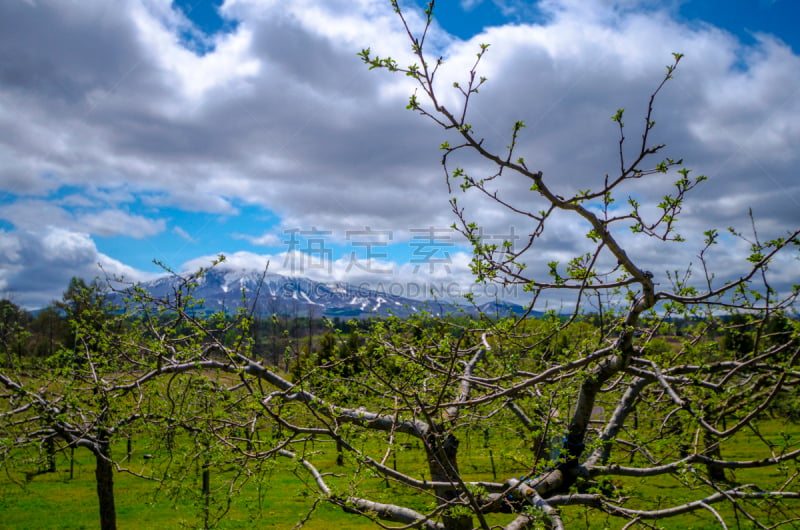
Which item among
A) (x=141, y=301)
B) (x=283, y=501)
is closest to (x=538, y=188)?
(x=141, y=301)

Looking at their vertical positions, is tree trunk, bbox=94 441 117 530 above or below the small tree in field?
below

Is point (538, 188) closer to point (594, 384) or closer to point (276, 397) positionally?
point (594, 384)

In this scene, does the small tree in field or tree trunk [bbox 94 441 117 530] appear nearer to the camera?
the small tree in field

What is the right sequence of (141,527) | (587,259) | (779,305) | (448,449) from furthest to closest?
1. (141,527)
2. (448,449)
3. (587,259)
4. (779,305)

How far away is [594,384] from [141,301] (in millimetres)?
4987

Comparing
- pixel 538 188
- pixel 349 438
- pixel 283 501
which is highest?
pixel 538 188

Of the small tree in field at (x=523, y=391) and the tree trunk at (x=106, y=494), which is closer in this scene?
the small tree in field at (x=523, y=391)

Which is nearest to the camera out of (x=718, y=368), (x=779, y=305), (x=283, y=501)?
(x=779, y=305)

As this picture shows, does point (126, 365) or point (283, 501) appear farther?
point (283, 501)

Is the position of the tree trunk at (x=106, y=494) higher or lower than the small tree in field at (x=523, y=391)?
lower

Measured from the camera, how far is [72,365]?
22.8 feet

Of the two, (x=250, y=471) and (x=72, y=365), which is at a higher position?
(x=72, y=365)

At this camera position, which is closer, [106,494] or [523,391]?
[523,391]

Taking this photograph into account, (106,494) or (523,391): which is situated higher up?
(523,391)
